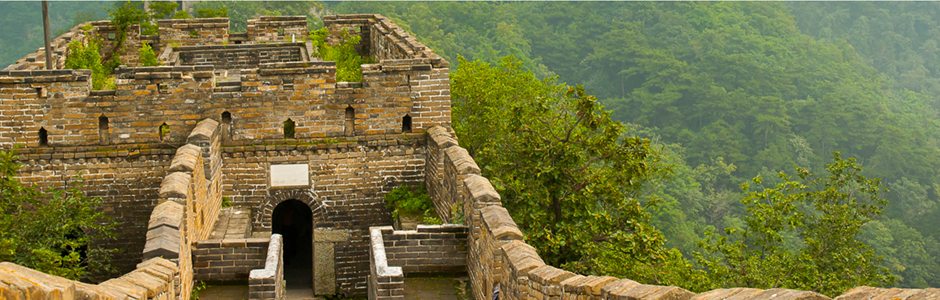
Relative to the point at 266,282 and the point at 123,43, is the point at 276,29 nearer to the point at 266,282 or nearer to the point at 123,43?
the point at 123,43

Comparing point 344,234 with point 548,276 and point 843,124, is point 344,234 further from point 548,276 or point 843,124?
point 843,124

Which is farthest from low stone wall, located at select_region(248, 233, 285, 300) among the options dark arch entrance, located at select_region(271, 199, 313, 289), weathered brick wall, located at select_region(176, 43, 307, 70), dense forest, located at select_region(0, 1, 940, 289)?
dense forest, located at select_region(0, 1, 940, 289)

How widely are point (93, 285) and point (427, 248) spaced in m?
5.86

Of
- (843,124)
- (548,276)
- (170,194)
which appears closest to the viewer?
(548,276)

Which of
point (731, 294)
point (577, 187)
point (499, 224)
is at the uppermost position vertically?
point (731, 294)

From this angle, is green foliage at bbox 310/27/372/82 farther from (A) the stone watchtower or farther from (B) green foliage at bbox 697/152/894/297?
(B) green foliage at bbox 697/152/894/297

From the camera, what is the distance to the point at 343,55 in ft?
66.0

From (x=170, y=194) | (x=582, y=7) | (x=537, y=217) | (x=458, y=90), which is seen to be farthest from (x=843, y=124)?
(x=170, y=194)

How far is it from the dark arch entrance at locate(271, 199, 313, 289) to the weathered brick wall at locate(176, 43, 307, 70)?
3166 mm

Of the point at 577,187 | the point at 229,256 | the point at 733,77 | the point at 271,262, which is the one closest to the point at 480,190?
the point at 271,262

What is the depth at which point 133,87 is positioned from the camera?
47.9 feet

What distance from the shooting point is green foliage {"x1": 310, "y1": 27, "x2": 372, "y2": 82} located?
56.0 feet

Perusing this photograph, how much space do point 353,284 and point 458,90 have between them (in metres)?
8.76

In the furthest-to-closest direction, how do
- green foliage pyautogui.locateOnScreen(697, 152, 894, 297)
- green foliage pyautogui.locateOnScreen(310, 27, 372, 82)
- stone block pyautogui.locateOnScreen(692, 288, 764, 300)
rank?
green foliage pyautogui.locateOnScreen(697, 152, 894, 297) < green foliage pyautogui.locateOnScreen(310, 27, 372, 82) < stone block pyautogui.locateOnScreen(692, 288, 764, 300)
